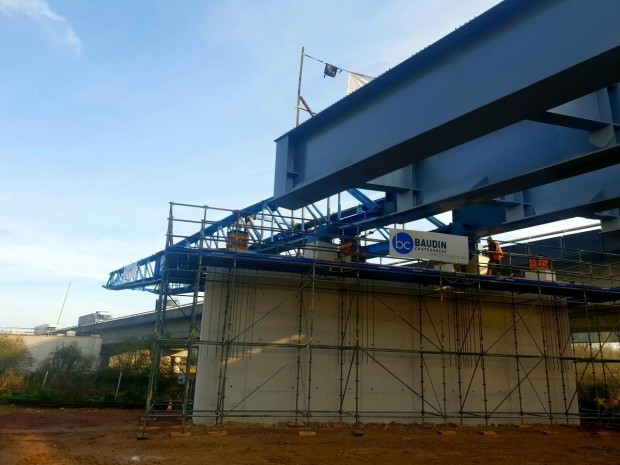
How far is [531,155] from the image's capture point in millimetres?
9672

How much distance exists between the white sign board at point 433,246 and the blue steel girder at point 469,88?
460 centimetres

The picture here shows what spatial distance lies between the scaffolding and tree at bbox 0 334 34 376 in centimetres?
1821

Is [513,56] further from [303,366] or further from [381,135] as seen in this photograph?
[303,366]

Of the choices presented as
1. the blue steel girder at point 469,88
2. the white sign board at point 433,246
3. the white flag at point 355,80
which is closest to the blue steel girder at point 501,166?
the blue steel girder at point 469,88

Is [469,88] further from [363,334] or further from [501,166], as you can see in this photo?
[363,334]

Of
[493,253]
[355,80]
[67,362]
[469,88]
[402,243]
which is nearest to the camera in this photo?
[469,88]

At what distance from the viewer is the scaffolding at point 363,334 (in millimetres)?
14266

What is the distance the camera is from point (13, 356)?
99.6 feet

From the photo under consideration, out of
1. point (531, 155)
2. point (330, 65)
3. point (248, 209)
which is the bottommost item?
point (531, 155)

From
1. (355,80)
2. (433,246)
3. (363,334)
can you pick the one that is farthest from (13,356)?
(355,80)

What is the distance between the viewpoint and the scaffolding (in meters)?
14.3

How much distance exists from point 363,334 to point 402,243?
10.2 feet

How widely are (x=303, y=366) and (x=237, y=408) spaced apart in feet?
7.14

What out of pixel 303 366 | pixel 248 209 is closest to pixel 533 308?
pixel 303 366
